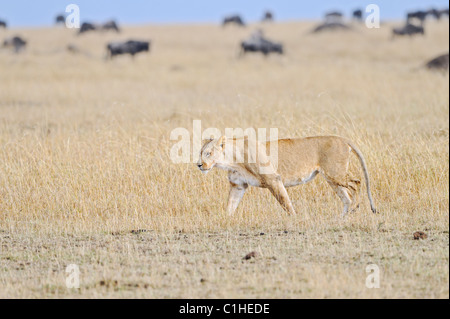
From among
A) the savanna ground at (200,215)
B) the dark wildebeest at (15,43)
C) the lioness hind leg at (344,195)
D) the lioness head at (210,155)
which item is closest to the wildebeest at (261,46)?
the dark wildebeest at (15,43)

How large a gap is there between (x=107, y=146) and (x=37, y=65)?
20.4 metres

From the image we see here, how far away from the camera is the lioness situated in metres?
8.07

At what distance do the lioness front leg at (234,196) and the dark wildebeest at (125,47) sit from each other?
90.2ft

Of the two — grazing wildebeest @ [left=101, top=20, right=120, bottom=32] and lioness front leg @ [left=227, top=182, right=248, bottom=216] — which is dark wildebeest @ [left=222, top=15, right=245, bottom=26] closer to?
grazing wildebeest @ [left=101, top=20, right=120, bottom=32]

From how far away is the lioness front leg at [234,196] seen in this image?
833cm

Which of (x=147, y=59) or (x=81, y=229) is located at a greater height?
(x=147, y=59)

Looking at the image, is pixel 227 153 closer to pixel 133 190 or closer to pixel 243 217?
pixel 243 217

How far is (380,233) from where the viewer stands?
745 cm

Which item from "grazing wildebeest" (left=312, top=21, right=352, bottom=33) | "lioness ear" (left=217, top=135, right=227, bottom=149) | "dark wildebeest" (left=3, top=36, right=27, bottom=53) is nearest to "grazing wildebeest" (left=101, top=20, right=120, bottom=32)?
"grazing wildebeest" (left=312, top=21, right=352, bottom=33)

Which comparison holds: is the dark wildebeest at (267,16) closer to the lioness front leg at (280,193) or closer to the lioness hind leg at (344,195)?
the lioness hind leg at (344,195)

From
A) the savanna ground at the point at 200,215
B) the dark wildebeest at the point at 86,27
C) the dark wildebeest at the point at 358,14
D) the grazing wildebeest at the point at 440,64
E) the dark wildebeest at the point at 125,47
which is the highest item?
the dark wildebeest at the point at 358,14
